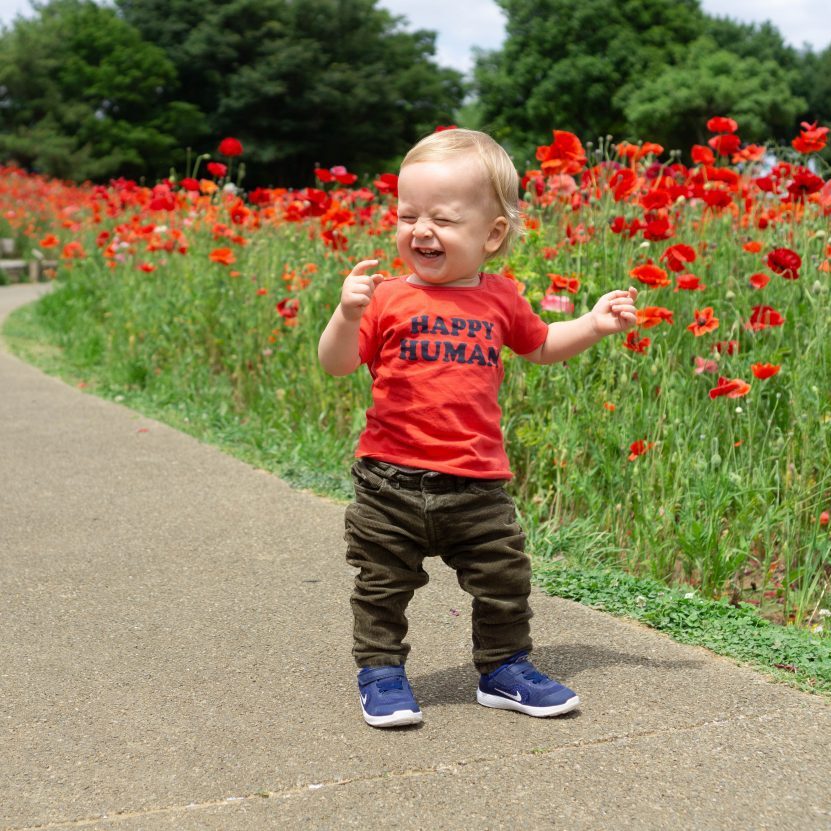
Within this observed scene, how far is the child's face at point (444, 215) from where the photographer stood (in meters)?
2.49

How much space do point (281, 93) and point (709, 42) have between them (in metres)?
17.3

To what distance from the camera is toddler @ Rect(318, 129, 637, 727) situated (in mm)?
2496

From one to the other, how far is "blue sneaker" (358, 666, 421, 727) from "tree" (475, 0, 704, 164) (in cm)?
4146

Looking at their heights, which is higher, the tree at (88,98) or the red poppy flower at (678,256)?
the tree at (88,98)

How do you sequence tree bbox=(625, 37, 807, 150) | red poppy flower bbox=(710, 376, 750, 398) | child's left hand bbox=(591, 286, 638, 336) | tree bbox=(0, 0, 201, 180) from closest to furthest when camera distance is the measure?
child's left hand bbox=(591, 286, 638, 336)
red poppy flower bbox=(710, 376, 750, 398)
tree bbox=(0, 0, 201, 180)
tree bbox=(625, 37, 807, 150)

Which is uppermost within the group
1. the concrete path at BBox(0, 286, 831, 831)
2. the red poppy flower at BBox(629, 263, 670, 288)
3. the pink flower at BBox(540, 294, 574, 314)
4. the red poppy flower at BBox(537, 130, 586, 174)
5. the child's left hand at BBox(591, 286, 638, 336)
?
the red poppy flower at BBox(537, 130, 586, 174)

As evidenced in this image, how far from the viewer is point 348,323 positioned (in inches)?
97.3

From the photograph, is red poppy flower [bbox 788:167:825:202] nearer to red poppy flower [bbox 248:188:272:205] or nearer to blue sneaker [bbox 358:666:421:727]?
blue sneaker [bbox 358:666:421:727]

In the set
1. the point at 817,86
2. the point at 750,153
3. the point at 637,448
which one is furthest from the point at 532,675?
the point at 817,86

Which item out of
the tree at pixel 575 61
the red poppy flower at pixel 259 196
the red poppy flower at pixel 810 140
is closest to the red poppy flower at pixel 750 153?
the red poppy flower at pixel 810 140

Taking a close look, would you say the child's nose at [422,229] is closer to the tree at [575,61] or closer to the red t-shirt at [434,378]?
the red t-shirt at [434,378]

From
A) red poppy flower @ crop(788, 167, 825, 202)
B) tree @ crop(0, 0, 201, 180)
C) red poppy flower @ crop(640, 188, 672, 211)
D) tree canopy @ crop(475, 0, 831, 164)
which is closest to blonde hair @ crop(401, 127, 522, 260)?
red poppy flower @ crop(640, 188, 672, 211)

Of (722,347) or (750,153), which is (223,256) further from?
(722,347)

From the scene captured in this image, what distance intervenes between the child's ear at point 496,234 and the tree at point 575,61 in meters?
41.1
